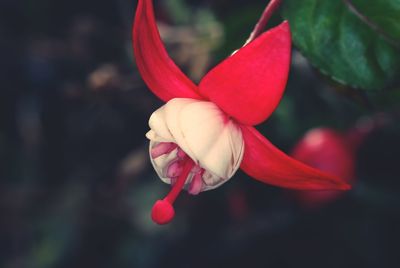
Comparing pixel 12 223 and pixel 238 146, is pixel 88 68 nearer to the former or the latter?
pixel 12 223

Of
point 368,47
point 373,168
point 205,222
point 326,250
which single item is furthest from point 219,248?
point 368,47

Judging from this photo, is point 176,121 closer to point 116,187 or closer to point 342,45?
point 342,45

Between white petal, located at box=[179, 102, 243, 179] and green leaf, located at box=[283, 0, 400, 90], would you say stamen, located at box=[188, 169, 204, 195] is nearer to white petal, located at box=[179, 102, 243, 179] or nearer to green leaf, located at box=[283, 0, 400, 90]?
white petal, located at box=[179, 102, 243, 179]

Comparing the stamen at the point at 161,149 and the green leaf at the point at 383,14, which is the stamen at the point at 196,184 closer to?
the stamen at the point at 161,149

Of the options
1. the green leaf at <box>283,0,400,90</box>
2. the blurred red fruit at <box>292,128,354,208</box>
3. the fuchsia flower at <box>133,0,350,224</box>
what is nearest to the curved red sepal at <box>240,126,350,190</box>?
the fuchsia flower at <box>133,0,350,224</box>

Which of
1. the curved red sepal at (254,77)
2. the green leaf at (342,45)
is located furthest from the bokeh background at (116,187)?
the curved red sepal at (254,77)

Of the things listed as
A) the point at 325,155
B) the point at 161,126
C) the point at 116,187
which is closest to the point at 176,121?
the point at 161,126
